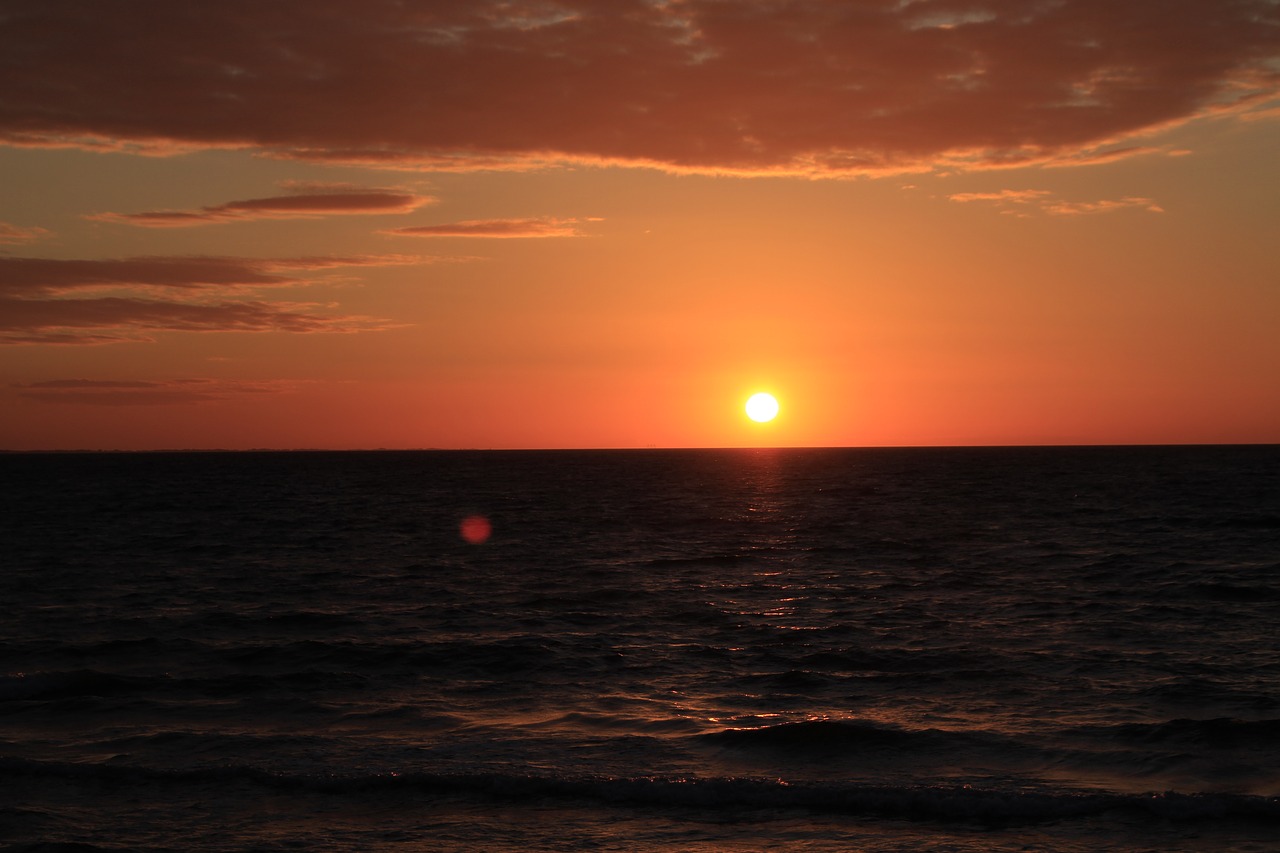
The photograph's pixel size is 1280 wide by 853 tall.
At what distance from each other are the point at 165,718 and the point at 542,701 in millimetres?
6293

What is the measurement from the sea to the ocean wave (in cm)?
5

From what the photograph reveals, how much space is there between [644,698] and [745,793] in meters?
5.44

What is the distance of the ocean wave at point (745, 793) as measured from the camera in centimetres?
1350

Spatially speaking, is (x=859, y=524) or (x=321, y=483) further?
(x=321, y=483)

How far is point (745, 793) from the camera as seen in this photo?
46.6ft

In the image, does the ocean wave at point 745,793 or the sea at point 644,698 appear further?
the ocean wave at point 745,793

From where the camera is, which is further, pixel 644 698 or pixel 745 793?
pixel 644 698

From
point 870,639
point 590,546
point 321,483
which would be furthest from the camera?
point 321,483

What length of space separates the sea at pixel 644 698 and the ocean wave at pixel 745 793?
0.05 m

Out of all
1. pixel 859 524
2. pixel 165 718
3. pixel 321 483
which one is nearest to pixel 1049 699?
pixel 165 718

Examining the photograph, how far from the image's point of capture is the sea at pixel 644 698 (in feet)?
43.5

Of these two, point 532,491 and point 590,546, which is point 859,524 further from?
point 532,491

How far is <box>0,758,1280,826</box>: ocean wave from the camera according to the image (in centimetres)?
1350

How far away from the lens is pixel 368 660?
75.3 ft
